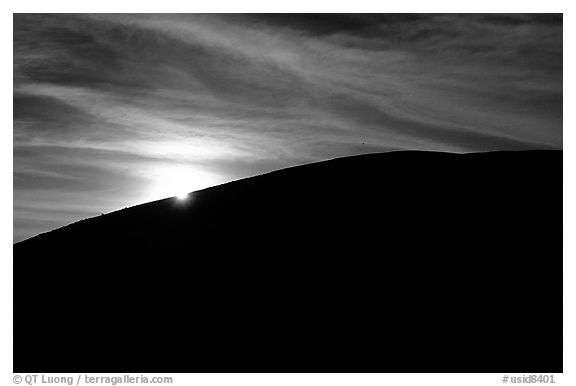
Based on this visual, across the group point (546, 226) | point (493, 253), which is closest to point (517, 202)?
point (546, 226)

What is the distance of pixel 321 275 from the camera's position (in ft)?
60.3

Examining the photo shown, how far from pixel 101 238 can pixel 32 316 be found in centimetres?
465

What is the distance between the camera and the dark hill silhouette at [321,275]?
15.6 meters

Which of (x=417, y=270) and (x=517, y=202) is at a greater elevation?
(x=517, y=202)

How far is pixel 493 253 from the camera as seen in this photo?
1817cm

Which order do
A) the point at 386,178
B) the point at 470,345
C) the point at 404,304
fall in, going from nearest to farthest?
the point at 470,345, the point at 404,304, the point at 386,178

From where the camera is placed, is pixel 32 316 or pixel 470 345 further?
pixel 32 316

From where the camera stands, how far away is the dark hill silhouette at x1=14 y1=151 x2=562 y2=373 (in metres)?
15.6
